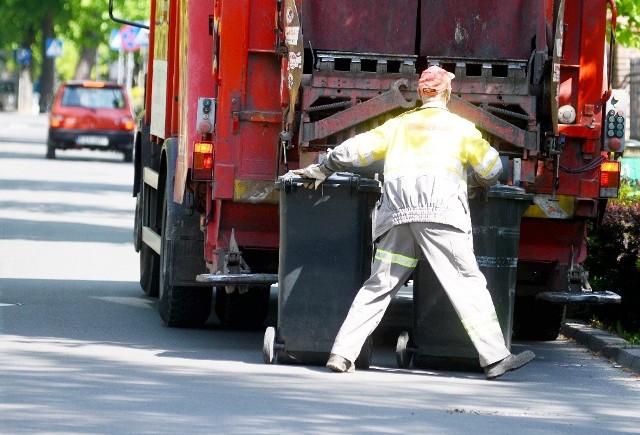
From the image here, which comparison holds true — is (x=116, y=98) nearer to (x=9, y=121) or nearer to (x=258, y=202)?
(x=258, y=202)

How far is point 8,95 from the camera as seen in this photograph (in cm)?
8450

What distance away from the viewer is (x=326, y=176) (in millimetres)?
9352

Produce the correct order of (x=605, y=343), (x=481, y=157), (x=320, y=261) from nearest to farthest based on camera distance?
1. (x=481, y=157)
2. (x=320, y=261)
3. (x=605, y=343)

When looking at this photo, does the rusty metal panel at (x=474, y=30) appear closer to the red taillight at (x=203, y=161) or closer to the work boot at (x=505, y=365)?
the red taillight at (x=203, y=161)

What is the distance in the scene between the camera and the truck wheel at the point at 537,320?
1154 cm

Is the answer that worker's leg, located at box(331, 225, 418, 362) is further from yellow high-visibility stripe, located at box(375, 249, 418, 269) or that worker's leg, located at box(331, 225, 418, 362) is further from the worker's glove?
the worker's glove

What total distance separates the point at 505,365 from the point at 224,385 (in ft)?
4.83

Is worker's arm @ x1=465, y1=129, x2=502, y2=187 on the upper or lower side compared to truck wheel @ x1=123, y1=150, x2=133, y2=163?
upper

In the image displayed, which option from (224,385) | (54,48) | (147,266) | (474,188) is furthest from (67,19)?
(224,385)

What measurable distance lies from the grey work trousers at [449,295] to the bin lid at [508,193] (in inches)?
17.6

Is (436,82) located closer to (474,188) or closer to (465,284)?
(474,188)

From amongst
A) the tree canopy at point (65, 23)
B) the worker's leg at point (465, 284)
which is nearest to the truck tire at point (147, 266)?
the worker's leg at point (465, 284)

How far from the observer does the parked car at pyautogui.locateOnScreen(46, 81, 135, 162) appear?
34.8 meters

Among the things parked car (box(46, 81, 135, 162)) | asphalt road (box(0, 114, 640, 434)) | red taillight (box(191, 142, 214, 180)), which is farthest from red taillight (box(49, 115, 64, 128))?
red taillight (box(191, 142, 214, 180))
